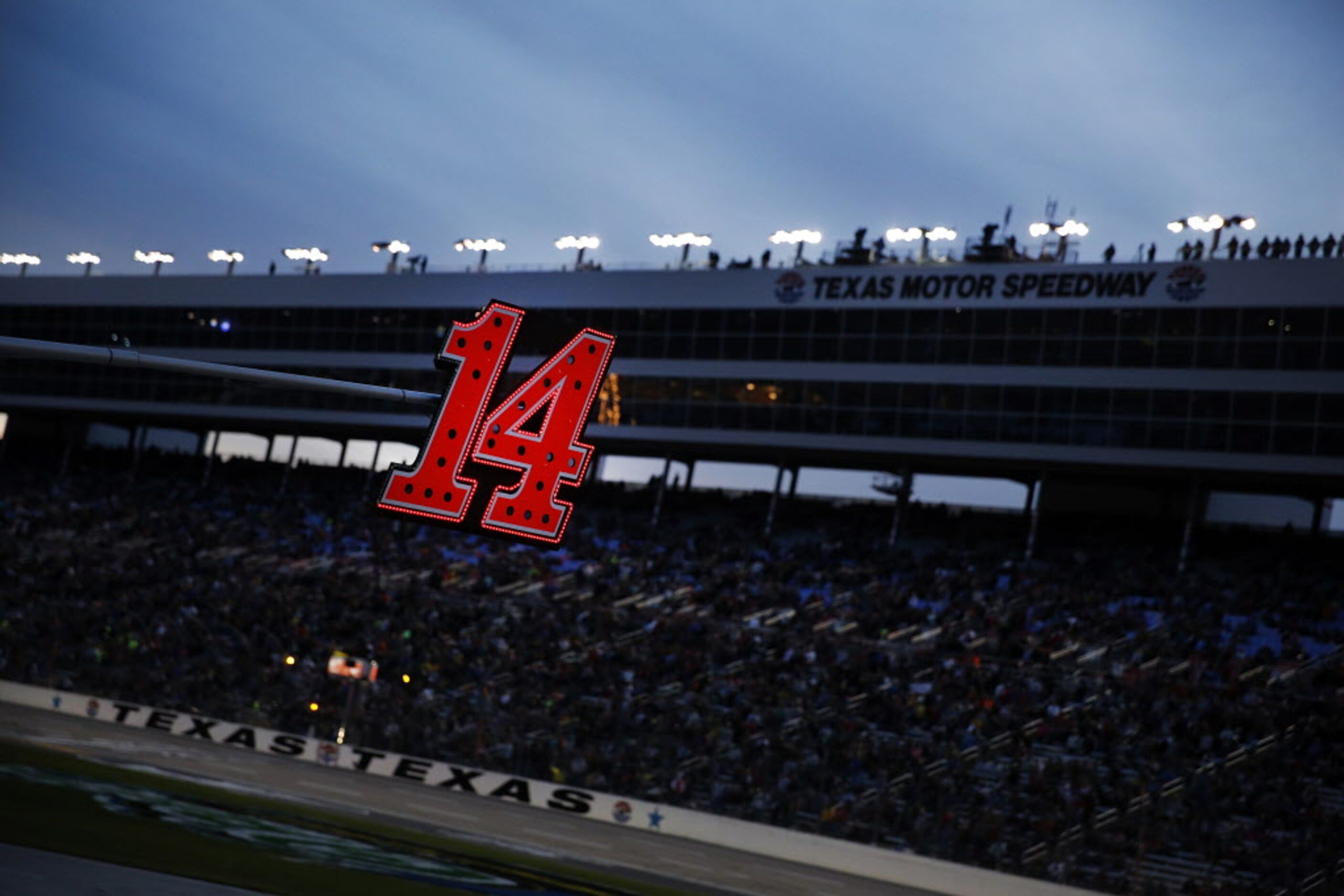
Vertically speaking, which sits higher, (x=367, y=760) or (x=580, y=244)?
(x=580, y=244)

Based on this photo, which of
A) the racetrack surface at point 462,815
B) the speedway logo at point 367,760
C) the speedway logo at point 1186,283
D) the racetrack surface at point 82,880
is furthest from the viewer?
the speedway logo at point 1186,283

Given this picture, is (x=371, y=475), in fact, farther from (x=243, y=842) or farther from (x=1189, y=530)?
(x=243, y=842)

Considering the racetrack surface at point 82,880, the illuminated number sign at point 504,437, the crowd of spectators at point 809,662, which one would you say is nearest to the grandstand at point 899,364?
the crowd of spectators at point 809,662

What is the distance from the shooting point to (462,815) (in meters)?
29.8

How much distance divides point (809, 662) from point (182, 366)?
1180 inches

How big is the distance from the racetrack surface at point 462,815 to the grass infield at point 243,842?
147 cm

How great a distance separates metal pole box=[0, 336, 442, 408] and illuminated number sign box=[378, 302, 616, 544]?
0.36m

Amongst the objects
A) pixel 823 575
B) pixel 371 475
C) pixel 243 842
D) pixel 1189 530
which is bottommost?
pixel 243 842

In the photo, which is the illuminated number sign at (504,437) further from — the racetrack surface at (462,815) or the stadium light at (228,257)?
the stadium light at (228,257)

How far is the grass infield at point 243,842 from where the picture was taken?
59.1 feet

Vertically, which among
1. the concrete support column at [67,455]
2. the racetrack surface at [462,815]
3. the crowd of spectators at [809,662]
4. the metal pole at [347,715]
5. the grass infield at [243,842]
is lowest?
the grass infield at [243,842]

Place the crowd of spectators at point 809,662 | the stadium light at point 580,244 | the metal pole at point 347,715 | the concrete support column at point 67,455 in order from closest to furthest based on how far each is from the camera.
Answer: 1. the crowd of spectators at point 809,662
2. the metal pole at point 347,715
3. the stadium light at point 580,244
4. the concrete support column at point 67,455

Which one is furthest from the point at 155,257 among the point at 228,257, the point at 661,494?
the point at 661,494

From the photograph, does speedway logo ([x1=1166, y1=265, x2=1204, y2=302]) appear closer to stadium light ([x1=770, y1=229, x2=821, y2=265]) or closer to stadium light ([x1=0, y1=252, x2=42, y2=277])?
stadium light ([x1=770, y1=229, x2=821, y2=265])
